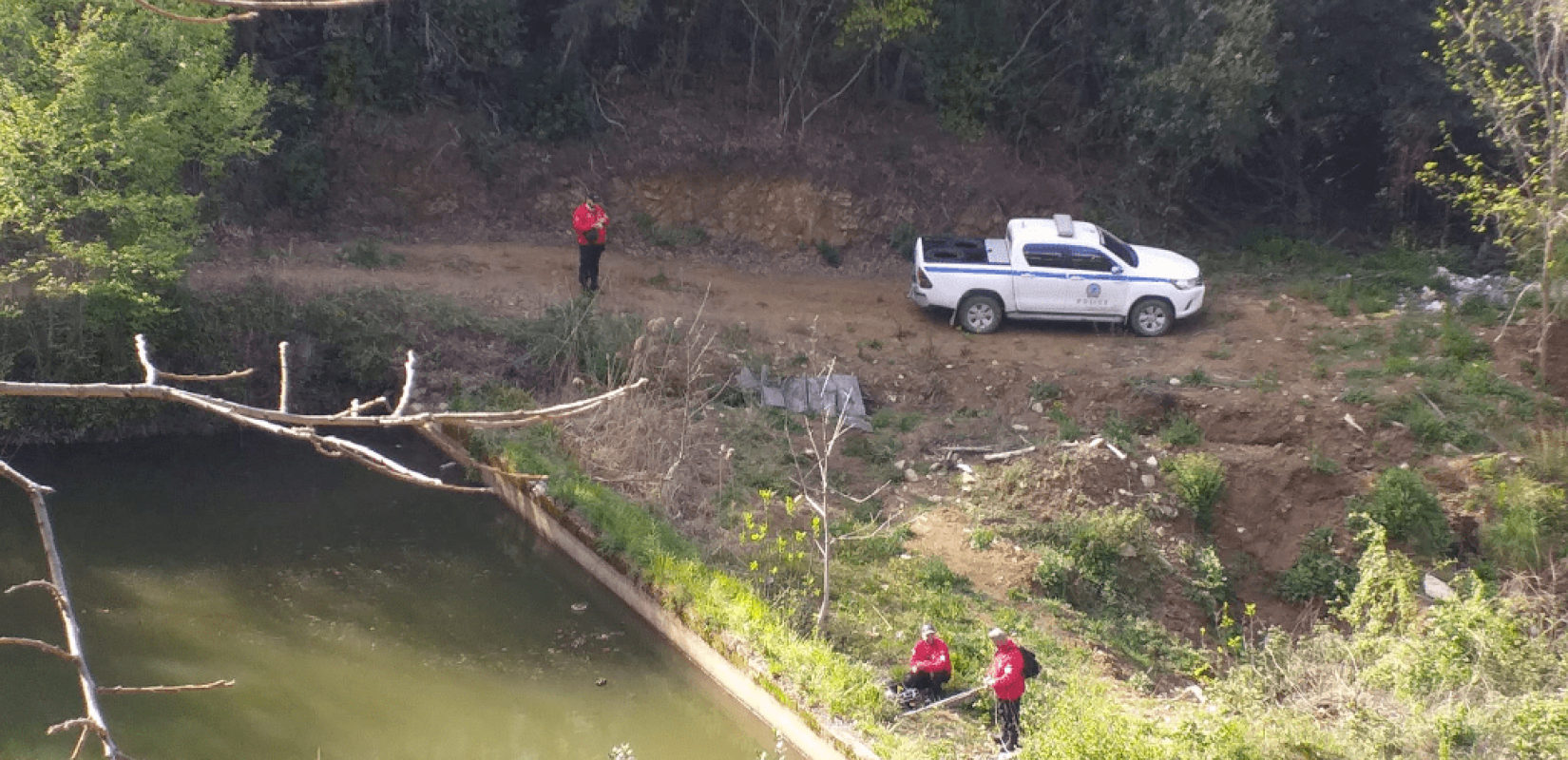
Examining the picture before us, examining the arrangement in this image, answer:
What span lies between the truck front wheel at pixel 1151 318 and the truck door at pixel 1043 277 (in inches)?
40.7

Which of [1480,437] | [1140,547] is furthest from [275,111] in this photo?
[1480,437]

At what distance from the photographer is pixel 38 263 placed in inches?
578

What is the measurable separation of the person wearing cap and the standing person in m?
9.65

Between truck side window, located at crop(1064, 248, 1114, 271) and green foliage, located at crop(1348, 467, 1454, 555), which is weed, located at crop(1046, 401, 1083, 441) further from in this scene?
green foliage, located at crop(1348, 467, 1454, 555)

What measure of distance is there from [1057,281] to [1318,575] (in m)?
5.84

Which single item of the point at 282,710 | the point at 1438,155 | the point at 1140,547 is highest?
the point at 1438,155

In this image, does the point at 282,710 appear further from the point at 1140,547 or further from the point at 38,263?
the point at 1140,547

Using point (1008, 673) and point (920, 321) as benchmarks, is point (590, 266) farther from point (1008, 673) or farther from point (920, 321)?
point (1008, 673)

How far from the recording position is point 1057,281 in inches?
738

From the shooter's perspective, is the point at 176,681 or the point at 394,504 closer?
the point at 176,681

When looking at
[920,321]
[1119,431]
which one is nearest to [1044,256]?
[920,321]

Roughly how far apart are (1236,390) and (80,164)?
14.5 meters

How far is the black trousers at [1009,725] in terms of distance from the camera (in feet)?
34.5

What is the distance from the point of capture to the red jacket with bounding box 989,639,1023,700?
1034cm
